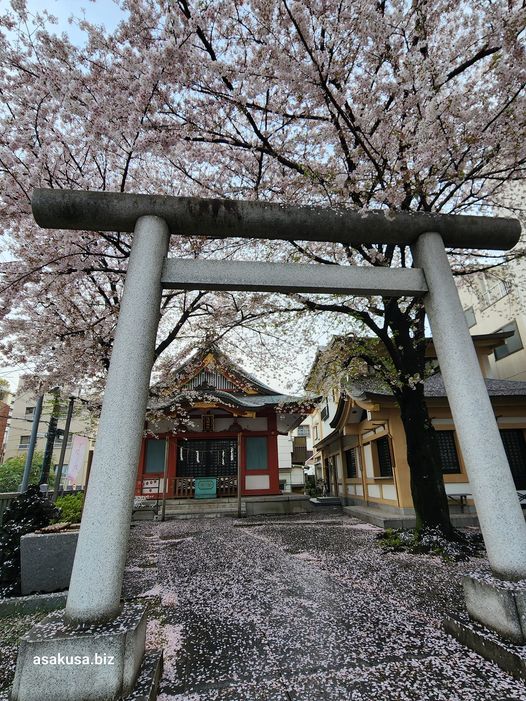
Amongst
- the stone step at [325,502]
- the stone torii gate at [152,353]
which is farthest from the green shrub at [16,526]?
the stone step at [325,502]

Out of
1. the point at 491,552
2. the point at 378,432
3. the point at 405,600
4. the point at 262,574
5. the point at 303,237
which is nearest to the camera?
the point at 491,552

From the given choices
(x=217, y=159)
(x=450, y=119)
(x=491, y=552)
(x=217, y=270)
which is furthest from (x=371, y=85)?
(x=491, y=552)

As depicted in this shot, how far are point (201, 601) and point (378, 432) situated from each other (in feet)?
29.2

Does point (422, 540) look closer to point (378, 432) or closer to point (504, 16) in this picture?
point (378, 432)

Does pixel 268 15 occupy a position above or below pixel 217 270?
above

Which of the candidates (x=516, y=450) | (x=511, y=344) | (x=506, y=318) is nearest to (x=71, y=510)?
(x=516, y=450)

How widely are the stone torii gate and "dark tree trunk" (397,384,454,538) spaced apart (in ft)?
12.6

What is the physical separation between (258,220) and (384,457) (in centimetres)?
1071

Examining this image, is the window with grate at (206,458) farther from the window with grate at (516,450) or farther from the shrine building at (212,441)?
the window with grate at (516,450)

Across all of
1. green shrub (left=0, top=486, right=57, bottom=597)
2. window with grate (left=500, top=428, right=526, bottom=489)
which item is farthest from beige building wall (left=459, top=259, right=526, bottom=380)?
green shrub (left=0, top=486, right=57, bottom=597)

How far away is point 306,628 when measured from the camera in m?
3.53

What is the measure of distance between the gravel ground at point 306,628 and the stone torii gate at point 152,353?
58cm

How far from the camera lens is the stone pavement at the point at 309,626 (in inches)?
99.9

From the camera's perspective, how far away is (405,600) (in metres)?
4.24
